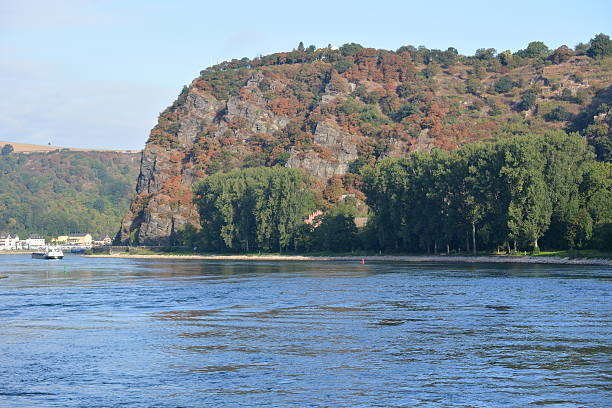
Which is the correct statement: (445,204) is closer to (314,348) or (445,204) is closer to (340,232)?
(340,232)

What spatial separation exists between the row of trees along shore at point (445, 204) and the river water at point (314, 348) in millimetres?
45893

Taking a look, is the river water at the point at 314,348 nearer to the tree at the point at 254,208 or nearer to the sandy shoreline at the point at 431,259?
the sandy shoreline at the point at 431,259

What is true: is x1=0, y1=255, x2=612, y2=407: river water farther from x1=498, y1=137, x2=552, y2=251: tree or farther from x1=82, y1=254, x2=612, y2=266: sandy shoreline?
x1=498, y1=137, x2=552, y2=251: tree

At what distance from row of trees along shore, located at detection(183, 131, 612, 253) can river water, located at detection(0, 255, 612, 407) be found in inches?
1807

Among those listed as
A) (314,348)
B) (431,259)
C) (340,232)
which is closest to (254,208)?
(340,232)

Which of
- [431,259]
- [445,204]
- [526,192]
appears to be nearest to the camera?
[526,192]

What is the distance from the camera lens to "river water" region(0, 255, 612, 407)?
2934 cm

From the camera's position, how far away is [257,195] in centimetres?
17262

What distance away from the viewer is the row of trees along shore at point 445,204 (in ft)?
378

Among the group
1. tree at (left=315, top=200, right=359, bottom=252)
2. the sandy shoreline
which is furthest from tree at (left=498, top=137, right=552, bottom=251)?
tree at (left=315, top=200, right=359, bottom=252)

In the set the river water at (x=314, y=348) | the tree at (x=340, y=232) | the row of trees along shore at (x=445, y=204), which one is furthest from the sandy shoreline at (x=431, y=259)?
the river water at (x=314, y=348)

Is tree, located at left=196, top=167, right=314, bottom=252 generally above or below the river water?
above

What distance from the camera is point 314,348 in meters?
39.1

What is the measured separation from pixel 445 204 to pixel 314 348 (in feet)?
329
